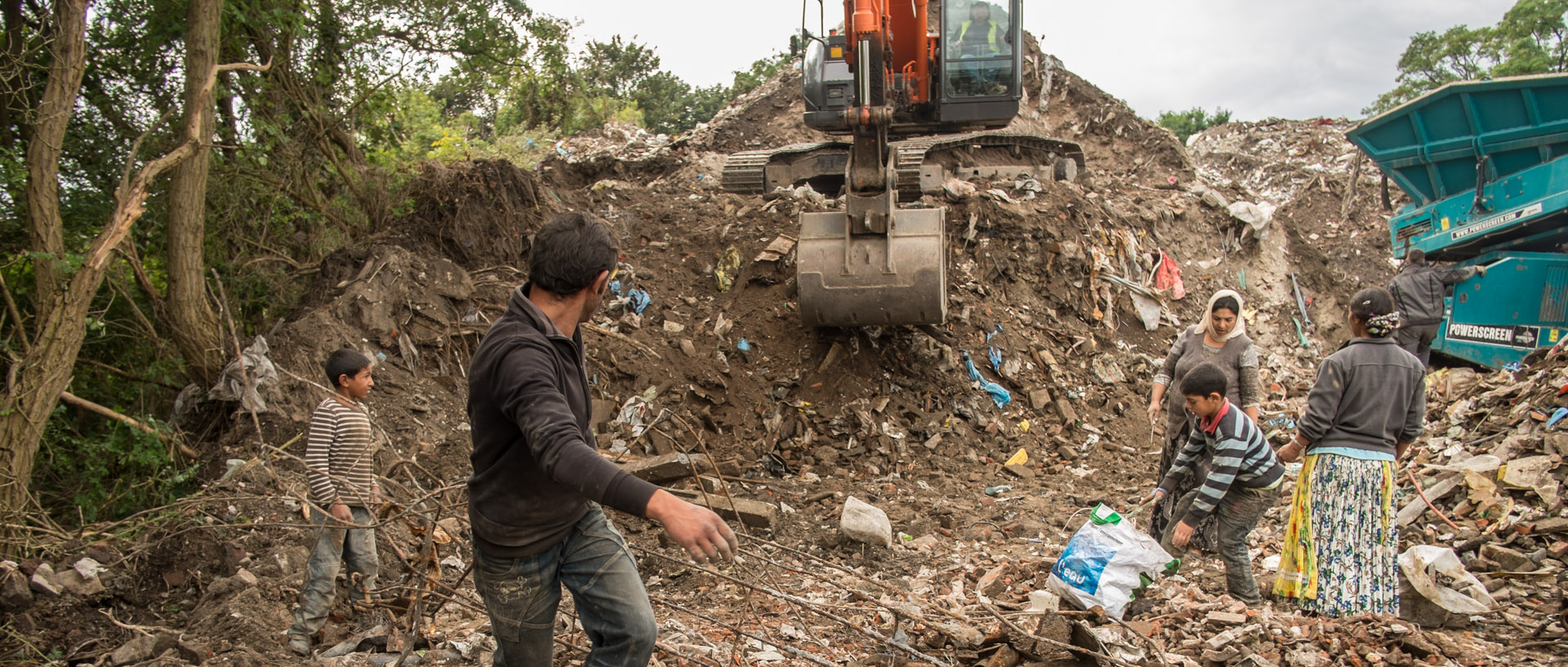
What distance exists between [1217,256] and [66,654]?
11.4 m

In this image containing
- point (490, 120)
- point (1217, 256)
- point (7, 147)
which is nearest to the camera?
point (7, 147)

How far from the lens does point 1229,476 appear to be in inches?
142

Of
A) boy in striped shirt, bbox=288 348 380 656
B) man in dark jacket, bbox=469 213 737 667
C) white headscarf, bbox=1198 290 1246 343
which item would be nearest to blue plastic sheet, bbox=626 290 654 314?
boy in striped shirt, bbox=288 348 380 656

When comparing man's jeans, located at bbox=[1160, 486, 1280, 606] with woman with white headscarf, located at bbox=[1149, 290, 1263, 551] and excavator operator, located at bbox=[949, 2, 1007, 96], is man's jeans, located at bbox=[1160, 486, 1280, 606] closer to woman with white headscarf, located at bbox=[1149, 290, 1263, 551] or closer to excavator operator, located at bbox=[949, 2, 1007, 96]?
woman with white headscarf, located at bbox=[1149, 290, 1263, 551]

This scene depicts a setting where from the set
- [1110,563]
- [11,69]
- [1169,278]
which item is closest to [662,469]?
[1110,563]

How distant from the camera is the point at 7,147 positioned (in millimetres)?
6238

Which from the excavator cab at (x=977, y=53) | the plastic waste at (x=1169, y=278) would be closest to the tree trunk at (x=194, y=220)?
the excavator cab at (x=977, y=53)

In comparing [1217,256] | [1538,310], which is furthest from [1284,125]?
[1538,310]

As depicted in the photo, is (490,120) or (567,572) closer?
(567,572)

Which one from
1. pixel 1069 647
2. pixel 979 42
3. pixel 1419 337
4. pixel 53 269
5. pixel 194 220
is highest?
pixel 979 42

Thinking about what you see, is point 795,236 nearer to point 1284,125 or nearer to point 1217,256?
point 1217,256

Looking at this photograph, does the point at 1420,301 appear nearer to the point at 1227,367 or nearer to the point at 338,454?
→ the point at 1227,367

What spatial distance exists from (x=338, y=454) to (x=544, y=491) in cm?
198

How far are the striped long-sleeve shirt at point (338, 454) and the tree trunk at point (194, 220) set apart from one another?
379cm
